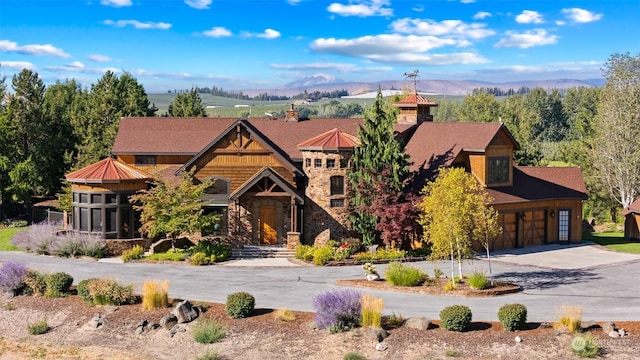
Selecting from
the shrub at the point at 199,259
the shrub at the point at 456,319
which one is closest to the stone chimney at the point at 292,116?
the shrub at the point at 199,259

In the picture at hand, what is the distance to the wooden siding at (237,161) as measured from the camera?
131ft

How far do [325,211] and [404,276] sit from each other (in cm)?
1084

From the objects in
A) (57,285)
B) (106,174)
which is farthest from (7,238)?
(57,285)

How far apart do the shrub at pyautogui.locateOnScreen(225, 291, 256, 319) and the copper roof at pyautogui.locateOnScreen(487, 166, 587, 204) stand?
18436 mm

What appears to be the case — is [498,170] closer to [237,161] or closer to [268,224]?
[268,224]

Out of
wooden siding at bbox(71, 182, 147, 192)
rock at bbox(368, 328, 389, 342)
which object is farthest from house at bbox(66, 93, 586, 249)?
rock at bbox(368, 328, 389, 342)

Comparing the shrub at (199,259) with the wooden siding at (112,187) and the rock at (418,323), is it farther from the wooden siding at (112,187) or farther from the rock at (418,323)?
the rock at (418,323)

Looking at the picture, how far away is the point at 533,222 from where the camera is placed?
134 feet

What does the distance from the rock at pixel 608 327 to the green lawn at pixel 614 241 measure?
1813 cm

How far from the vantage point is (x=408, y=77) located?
156ft

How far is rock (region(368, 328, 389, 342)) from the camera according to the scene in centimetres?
2227

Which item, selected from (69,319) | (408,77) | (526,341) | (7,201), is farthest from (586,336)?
(7,201)

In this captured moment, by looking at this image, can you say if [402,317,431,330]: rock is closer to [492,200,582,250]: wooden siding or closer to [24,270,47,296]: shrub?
[24,270,47,296]: shrub

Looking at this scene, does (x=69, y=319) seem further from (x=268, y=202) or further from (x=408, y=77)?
(x=408, y=77)
